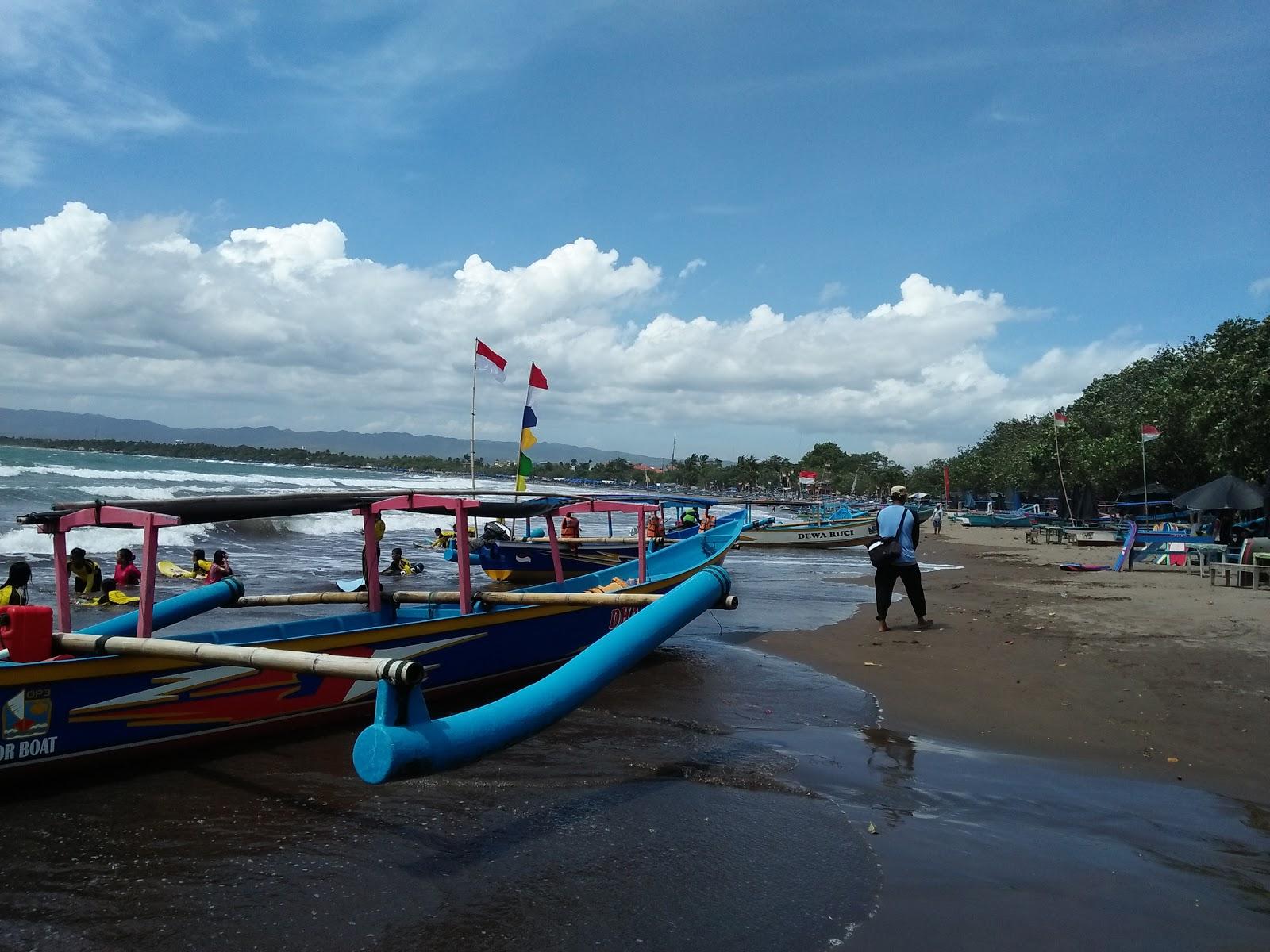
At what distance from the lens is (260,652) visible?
534cm

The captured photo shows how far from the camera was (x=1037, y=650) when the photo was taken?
9.70 meters

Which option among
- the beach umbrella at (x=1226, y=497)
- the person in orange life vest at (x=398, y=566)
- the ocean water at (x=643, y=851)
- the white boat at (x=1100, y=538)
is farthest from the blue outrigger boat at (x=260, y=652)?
the white boat at (x=1100, y=538)

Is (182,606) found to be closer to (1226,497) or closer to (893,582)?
(893,582)

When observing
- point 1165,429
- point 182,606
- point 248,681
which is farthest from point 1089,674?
point 1165,429

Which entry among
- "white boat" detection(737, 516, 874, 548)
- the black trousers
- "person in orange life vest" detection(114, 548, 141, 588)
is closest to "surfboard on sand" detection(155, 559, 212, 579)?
"person in orange life vest" detection(114, 548, 141, 588)

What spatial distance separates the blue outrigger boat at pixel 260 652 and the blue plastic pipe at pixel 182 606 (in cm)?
2

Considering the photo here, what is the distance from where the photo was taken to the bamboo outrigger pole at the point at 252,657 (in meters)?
3.88

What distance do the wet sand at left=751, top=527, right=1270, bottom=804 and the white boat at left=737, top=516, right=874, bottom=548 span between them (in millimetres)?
17189

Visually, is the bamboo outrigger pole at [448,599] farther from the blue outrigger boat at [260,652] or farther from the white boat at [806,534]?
the white boat at [806,534]

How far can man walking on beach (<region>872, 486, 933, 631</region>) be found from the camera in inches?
421

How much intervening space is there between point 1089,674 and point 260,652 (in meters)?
7.77

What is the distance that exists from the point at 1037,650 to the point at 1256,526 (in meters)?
16.6

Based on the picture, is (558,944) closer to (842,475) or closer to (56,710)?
(56,710)

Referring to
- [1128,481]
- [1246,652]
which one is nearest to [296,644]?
[1246,652]
